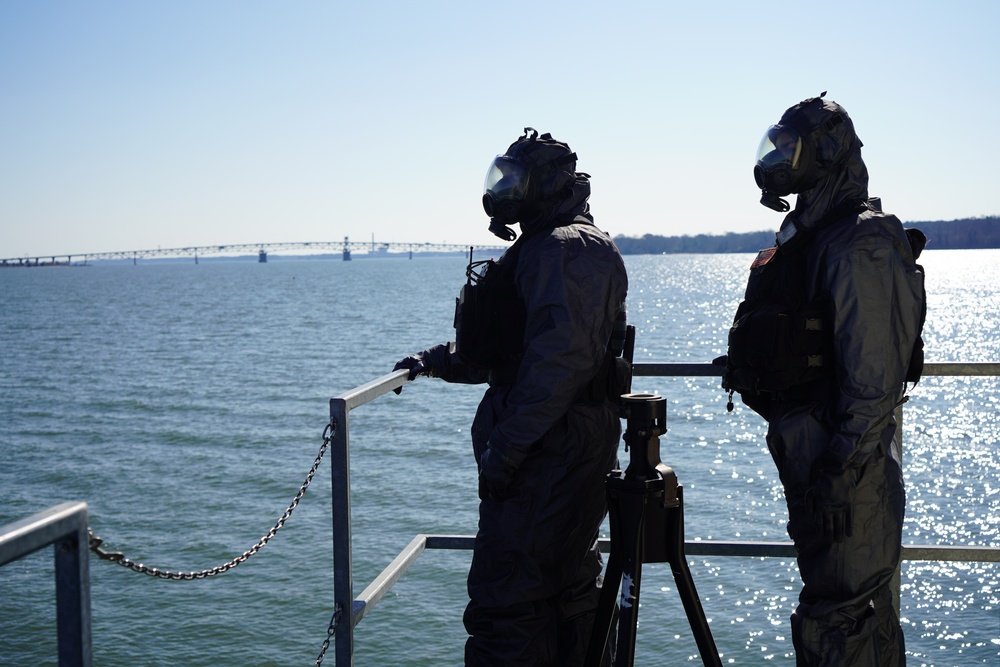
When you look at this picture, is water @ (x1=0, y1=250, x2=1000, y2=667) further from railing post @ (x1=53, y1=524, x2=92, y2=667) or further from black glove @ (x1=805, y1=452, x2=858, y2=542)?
railing post @ (x1=53, y1=524, x2=92, y2=667)

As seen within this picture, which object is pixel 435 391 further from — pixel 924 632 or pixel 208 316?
pixel 208 316

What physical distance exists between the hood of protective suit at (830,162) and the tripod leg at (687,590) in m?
1.16

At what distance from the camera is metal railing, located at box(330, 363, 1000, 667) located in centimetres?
321

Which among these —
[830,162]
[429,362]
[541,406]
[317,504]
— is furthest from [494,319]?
[317,504]

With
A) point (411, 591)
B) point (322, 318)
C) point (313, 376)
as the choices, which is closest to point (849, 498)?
point (411, 591)

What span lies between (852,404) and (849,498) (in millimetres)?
313

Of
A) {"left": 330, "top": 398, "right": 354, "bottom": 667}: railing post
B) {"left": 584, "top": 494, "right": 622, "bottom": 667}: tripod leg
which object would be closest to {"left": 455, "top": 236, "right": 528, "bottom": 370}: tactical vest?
{"left": 330, "top": 398, "right": 354, "bottom": 667}: railing post

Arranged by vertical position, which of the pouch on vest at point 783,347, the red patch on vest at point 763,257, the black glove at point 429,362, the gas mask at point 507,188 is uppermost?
the gas mask at point 507,188

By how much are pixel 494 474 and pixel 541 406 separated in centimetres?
31

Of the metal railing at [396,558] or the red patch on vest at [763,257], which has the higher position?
the red patch on vest at [763,257]

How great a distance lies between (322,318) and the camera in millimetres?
59188

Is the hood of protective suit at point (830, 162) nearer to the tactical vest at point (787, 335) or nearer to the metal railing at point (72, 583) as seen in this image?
the tactical vest at point (787, 335)

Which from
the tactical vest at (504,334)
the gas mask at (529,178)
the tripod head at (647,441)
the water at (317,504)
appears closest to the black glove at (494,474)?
the tactical vest at (504,334)

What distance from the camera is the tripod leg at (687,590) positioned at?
2.92 meters
